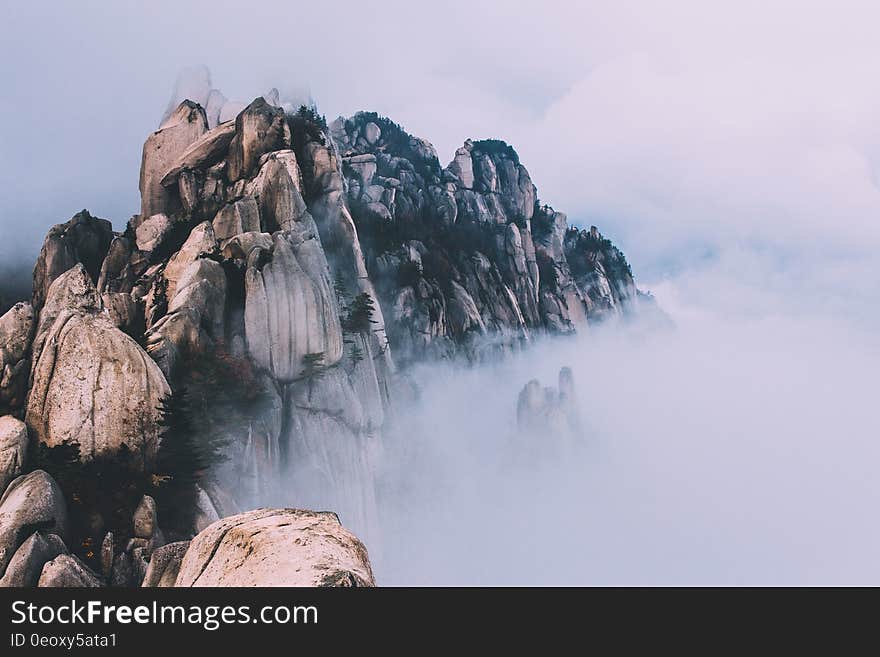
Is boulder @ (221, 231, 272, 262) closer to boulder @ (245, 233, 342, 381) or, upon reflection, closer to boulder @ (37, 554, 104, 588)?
boulder @ (245, 233, 342, 381)

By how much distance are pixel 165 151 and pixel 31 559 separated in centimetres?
3658

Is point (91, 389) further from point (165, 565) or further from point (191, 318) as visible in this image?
point (165, 565)

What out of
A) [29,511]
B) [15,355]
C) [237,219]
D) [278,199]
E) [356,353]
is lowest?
[29,511]

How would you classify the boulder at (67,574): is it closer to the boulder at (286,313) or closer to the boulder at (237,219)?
the boulder at (286,313)

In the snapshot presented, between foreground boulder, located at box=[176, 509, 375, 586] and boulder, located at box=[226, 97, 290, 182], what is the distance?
34752mm

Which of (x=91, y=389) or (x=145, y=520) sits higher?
(x=91, y=389)

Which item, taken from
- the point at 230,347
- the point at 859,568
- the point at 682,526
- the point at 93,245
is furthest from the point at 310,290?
the point at 859,568

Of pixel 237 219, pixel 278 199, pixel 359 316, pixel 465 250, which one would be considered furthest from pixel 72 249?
pixel 465 250

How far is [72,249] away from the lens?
38031 mm

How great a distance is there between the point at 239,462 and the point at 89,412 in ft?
24.4

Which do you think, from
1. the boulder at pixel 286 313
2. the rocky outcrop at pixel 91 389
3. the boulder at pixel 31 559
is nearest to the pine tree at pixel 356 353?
the boulder at pixel 286 313

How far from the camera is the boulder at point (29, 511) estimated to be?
1867 cm

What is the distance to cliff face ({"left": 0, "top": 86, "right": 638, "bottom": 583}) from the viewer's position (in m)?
23.5

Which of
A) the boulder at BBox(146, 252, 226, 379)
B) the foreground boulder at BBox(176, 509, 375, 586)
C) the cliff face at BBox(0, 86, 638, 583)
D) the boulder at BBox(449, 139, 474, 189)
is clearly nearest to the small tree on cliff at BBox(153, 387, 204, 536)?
the cliff face at BBox(0, 86, 638, 583)
